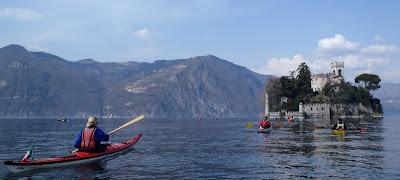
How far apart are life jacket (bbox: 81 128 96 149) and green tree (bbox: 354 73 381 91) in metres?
154

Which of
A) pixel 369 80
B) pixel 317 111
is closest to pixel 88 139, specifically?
pixel 317 111

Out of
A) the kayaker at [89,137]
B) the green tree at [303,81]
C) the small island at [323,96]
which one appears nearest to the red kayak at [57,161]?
the kayaker at [89,137]

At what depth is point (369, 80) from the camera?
552ft

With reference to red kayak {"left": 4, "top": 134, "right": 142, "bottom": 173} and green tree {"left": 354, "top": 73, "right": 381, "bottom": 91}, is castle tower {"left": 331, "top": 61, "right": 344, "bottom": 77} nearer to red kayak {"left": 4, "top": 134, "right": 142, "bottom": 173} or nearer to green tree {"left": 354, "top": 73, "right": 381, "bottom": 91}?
green tree {"left": 354, "top": 73, "right": 381, "bottom": 91}

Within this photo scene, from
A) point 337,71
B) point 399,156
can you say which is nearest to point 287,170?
point 399,156

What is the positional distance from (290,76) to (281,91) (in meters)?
8.03

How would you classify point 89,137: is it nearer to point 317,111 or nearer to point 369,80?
point 317,111

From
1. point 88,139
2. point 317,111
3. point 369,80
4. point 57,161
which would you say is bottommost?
point 57,161

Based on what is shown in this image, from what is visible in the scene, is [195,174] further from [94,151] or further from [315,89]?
[315,89]

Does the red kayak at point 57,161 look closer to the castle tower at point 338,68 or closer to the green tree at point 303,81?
the green tree at point 303,81

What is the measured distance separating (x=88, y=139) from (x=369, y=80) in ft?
510

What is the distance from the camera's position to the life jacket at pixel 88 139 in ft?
96.6

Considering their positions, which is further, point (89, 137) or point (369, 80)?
point (369, 80)

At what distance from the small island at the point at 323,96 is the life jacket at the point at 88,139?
12809 centimetres
